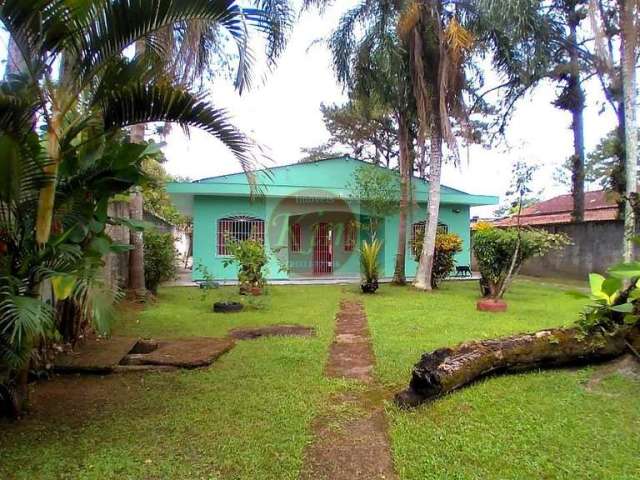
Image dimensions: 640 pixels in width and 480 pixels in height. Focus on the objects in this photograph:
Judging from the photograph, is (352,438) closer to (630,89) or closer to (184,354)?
(184,354)

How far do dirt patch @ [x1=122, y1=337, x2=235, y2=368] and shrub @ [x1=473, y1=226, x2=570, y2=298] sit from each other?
5.66 metres

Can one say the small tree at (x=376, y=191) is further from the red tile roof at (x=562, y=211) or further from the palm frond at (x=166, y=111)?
the palm frond at (x=166, y=111)

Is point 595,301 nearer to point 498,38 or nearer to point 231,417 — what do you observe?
point 231,417

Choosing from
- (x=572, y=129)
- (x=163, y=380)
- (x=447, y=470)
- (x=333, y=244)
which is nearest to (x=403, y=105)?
(x=333, y=244)

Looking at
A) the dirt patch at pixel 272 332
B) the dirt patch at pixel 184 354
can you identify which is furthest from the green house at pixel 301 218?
the dirt patch at pixel 184 354

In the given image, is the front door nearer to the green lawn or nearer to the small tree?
the small tree

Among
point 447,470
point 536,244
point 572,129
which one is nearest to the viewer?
point 447,470

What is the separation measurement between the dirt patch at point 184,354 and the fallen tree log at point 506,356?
81.5 inches

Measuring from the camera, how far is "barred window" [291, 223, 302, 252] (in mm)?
14953

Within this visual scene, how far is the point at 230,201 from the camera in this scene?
41.8 ft

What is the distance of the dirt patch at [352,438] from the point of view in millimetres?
2295

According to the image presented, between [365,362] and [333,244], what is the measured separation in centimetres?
1149

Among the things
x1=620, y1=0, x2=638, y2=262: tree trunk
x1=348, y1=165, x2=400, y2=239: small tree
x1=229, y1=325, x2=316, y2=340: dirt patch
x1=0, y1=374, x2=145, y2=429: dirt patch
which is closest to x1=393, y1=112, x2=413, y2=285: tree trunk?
x1=348, y1=165, x2=400, y2=239: small tree

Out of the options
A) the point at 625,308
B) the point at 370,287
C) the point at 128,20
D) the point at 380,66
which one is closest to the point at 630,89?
the point at 380,66
